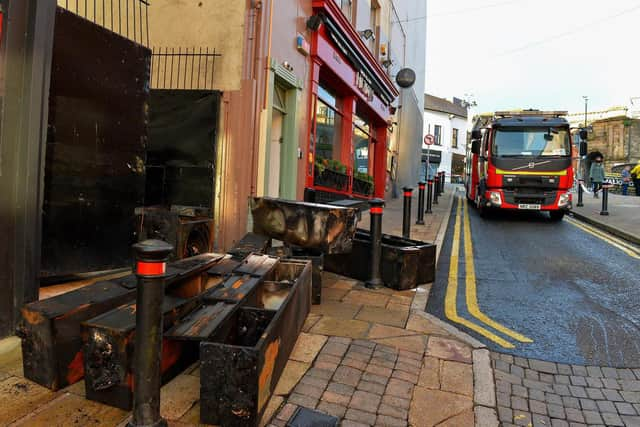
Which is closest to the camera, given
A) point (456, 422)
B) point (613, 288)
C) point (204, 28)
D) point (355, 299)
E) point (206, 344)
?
point (206, 344)

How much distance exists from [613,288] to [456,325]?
2.83 metres

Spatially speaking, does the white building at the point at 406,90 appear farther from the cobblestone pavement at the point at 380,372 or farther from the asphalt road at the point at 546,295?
the cobblestone pavement at the point at 380,372

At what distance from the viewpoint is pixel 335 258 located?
632cm

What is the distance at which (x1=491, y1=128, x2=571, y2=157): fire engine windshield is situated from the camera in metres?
12.6

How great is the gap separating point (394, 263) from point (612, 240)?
22.7 ft

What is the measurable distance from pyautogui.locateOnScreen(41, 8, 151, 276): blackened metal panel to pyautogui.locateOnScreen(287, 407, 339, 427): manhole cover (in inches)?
130

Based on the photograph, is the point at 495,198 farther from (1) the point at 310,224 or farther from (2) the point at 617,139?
(2) the point at 617,139

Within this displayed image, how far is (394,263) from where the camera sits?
18.3 ft

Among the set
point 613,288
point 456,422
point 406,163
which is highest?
point 406,163

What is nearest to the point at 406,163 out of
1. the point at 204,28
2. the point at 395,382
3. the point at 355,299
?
the point at 204,28

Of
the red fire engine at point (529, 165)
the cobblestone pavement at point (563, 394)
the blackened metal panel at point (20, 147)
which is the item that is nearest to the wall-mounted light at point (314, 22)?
the red fire engine at point (529, 165)

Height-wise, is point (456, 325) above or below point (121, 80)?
below

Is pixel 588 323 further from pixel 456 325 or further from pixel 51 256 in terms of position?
pixel 51 256

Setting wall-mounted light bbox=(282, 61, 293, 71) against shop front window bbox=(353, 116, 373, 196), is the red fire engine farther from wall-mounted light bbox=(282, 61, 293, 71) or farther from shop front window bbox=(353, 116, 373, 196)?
wall-mounted light bbox=(282, 61, 293, 71)
